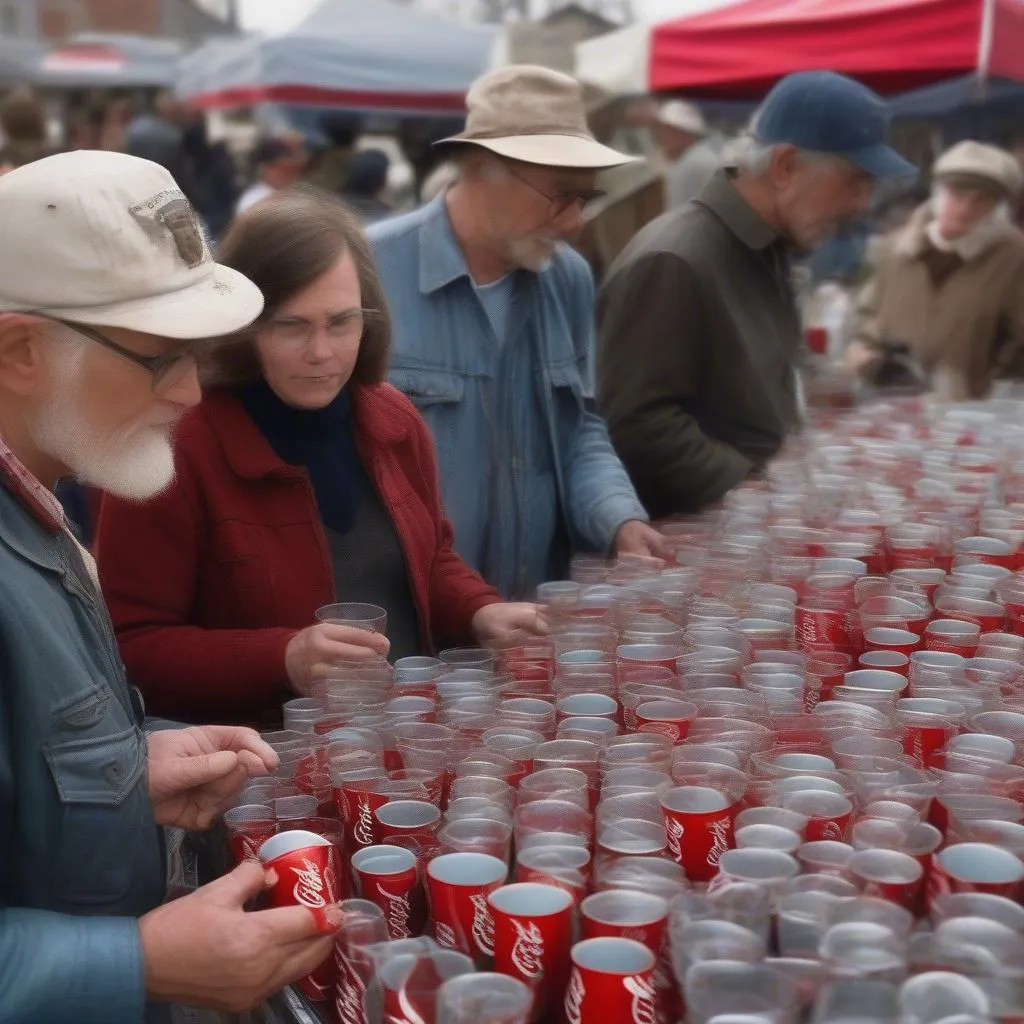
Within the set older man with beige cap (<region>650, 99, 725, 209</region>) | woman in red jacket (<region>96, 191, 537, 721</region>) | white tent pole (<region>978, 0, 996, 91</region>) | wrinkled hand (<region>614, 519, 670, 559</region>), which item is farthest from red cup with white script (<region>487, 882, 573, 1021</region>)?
older man with beige cap (<region>650, 99, 725, 209</region>)

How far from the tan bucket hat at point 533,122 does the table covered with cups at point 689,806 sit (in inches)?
51.0

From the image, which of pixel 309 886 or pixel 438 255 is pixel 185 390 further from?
pixel 438 255

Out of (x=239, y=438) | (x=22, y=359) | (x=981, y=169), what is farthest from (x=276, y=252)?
(x=981, y=169)

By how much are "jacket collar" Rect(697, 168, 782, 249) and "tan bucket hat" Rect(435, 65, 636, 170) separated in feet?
1.71

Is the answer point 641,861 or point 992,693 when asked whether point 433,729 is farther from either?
point 992,693

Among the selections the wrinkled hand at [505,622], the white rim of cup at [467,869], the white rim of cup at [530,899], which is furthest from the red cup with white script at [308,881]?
the wrinkled hand at [505,622]

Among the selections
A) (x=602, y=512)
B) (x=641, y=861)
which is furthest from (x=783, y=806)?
(x=602, y=512)

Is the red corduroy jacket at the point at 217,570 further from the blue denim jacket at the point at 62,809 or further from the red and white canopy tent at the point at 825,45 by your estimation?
the red and white canopy tent at the point at 825,45

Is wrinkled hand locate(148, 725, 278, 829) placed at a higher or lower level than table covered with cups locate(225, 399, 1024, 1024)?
lower

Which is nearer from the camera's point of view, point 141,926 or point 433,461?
point 141,926

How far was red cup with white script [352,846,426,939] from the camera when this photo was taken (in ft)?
4.90

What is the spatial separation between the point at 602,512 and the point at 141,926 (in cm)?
205

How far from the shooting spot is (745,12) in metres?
6.98

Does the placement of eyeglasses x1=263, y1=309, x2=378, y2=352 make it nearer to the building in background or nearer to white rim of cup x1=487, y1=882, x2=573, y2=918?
white rim of cup x1=487, y1=882, x2=573, y2=918
